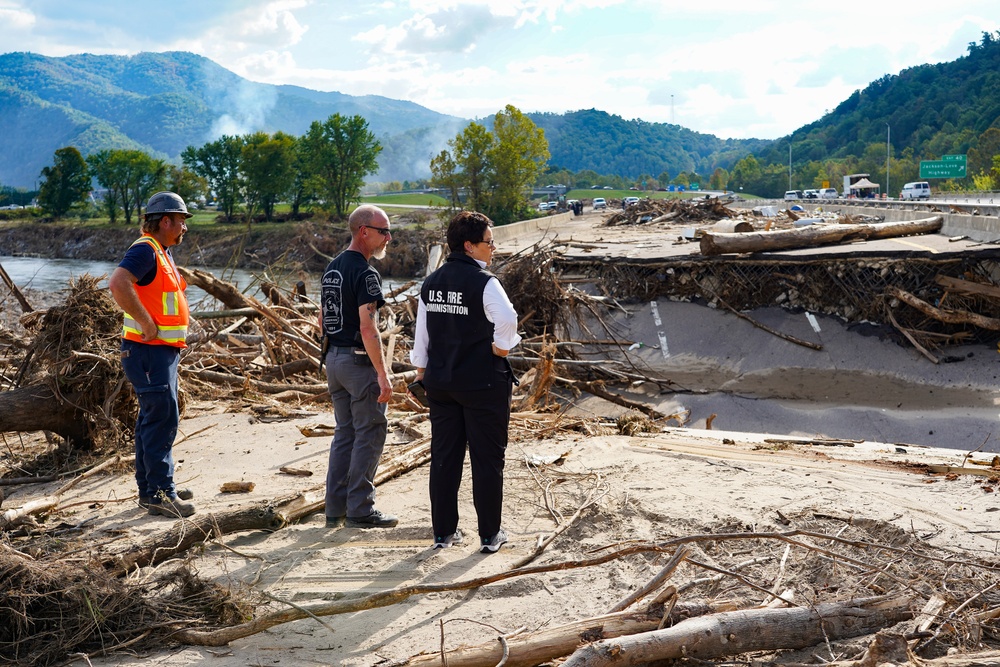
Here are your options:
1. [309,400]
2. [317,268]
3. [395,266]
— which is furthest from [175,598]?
[317,268]

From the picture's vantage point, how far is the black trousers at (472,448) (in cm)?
467

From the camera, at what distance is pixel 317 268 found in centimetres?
6016

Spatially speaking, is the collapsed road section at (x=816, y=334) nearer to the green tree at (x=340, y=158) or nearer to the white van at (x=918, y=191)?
the white van at (x=918, y=191)

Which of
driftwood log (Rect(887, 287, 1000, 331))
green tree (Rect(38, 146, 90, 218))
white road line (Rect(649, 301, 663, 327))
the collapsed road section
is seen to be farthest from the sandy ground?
green tree (Rect(38, 146, 90, 218))

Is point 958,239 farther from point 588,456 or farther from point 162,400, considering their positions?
point 162,400

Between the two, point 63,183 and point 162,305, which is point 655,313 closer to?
point 162,305

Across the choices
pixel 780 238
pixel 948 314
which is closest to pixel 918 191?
pixel 780 238

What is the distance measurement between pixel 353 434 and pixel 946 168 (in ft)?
238

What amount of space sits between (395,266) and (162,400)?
166ft

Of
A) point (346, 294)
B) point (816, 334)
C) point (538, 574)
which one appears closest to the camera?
point (538, 574)

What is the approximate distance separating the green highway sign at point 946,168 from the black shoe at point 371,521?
71.1m

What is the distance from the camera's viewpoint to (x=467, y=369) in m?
4.60

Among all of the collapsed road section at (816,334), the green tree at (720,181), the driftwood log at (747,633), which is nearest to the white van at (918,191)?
the collapsed road section at (816,334)

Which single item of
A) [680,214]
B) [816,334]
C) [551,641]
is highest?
[680,214]
